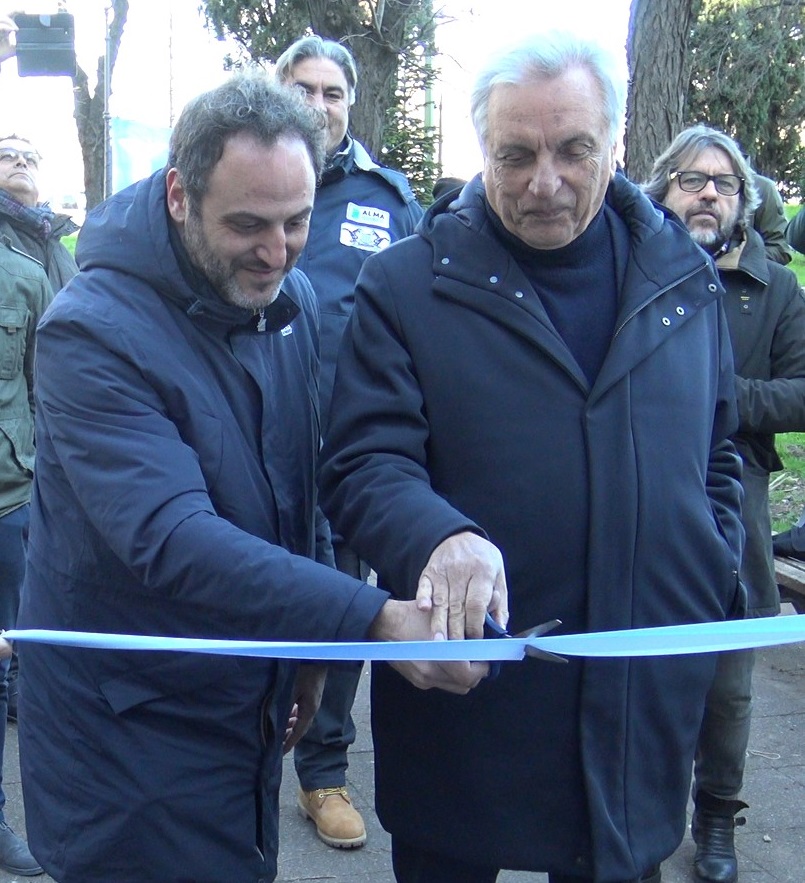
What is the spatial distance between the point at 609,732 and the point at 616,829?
17 cm

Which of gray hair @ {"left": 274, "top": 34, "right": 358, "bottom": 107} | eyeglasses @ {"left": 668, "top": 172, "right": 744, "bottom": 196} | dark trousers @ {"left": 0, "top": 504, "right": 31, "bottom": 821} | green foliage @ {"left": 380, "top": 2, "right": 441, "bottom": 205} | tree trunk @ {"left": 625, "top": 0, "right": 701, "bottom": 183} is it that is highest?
green foliage @ {"left": 380, "top": 2, "right": 441, "bottom": 205}

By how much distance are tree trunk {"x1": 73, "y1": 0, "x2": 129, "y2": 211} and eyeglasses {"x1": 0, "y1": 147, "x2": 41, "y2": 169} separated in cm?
1424

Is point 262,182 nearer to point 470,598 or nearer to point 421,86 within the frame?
point 470,598

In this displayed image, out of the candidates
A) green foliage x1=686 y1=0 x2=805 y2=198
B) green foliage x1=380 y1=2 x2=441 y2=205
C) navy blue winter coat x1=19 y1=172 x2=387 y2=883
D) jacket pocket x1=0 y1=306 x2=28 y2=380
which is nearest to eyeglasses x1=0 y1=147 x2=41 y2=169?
jacket pocket x1=0 y1=306 x2=28 y2=380

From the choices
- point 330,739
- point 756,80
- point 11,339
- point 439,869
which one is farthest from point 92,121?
point 439,869

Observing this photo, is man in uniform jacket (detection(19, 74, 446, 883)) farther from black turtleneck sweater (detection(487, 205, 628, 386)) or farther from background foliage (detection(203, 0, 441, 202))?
background foliage (detection(203, 0, 441, 202))

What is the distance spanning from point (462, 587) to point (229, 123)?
83cm

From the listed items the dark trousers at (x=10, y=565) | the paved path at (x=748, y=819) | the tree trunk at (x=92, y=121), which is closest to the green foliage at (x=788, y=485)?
the paved path at (x=748, y=819)

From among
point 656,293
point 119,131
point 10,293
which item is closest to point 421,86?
point 119,131

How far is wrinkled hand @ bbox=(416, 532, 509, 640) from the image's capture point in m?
1.81

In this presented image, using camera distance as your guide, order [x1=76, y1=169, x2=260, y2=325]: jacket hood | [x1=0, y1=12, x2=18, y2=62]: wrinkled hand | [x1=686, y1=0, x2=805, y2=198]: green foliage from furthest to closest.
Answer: [x1=686, y1=0, x2=805, y2=198]: green foliage → [x1=0, y1=12, x2=18, y2=62]: wrinkled hand → [x1=76, y1=169, x2=260, y2=325]: jacket hood

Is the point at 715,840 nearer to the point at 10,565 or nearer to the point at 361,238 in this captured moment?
the point at 361,238

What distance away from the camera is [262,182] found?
6.51ft

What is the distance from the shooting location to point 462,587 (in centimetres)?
183
